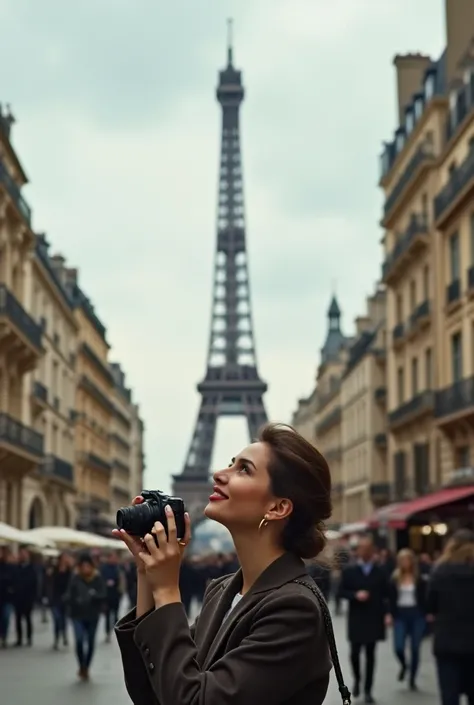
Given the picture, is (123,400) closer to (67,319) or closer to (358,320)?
(358,320)

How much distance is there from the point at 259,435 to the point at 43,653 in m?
18.4

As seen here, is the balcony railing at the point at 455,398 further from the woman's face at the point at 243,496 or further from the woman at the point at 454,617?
the woman's face at the point at 243,496

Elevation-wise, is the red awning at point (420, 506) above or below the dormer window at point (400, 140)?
below

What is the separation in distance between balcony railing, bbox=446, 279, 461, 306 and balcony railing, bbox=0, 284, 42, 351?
42.7 feet

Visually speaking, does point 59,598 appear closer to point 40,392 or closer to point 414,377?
point 414,377

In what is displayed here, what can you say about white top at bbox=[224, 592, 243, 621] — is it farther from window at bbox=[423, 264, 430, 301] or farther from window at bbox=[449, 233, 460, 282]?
window at bbox=[423, 264, 430, 301]

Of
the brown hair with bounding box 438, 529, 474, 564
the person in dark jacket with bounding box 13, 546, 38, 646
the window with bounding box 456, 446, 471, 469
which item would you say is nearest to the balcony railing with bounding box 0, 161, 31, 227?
the window with bounding box 456, 446, 471, 469

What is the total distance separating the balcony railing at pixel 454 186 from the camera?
35.1m

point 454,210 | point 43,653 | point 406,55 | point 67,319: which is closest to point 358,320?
point 67,319

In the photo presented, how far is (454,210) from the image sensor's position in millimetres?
37281

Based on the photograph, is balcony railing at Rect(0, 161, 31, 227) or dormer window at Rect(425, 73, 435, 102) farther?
dormer window at Rect(425, 73, 435, 102)

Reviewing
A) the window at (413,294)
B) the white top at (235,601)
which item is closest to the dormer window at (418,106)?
the window at (413,294)

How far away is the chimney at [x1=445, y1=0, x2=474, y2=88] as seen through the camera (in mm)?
39656

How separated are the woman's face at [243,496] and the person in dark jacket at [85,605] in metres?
13.3
